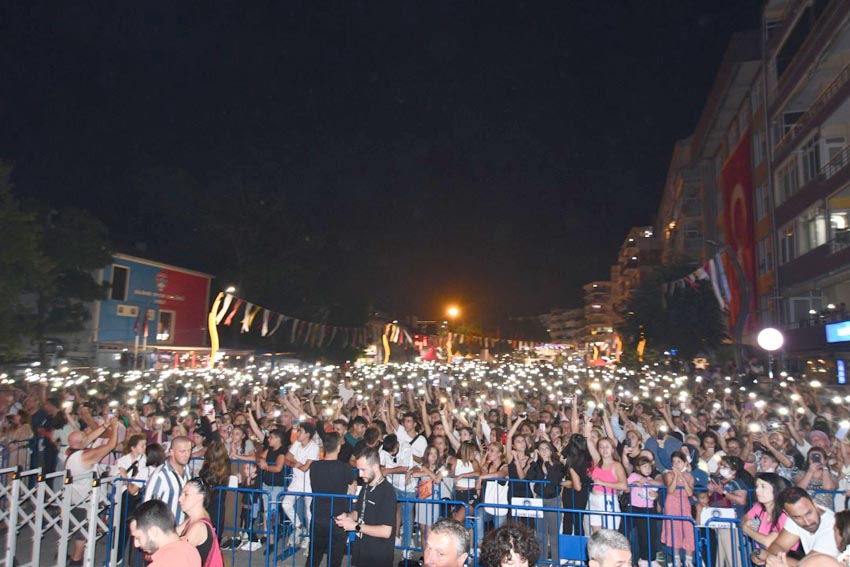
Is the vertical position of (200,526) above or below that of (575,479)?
above

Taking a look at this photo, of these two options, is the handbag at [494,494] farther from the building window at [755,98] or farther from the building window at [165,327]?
the building window at [165,327]

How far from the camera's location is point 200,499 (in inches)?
177

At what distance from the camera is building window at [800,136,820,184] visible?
24.5 meters

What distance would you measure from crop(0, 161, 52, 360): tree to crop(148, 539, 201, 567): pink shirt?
27.6 meters

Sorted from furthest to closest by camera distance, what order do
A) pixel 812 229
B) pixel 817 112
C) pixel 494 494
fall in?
1. pixel 812 229
2. pixel 817 112
3. pixel 494 494

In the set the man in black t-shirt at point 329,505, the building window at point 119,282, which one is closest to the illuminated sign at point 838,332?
the man in black t-shirt at point 329,505

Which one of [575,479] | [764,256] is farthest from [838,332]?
[575,479]

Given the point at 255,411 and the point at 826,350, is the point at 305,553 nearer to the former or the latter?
the point at 255,411

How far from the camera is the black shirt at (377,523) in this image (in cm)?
511

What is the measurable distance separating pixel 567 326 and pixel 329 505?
18633cm

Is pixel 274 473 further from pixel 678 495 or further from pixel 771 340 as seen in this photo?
pixel 771 340

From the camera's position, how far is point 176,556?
380 centimetres

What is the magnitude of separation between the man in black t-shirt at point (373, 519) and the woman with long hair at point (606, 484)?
3003mm

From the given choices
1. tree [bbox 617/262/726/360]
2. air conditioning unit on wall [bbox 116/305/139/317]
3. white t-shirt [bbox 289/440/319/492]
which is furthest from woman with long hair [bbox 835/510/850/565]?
air conditioning unit on wall [bbox 116/305/139/317]
